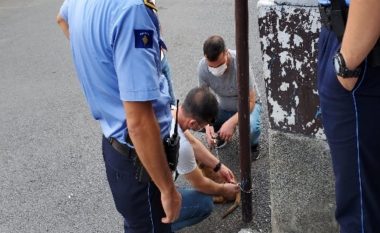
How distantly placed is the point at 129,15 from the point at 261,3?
0.73 metres

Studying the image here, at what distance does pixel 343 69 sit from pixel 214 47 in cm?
189

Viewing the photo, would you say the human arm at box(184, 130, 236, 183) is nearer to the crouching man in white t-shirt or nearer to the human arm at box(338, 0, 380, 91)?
the crouching man in white t-shirt

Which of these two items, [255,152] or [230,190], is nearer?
[230,190]

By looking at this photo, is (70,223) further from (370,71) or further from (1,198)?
(370,71)

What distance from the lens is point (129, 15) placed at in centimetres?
162

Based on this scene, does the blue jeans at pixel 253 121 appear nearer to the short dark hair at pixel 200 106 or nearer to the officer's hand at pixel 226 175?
the officer's hand at pixel 226 175

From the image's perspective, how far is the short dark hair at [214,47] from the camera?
325 centimetres

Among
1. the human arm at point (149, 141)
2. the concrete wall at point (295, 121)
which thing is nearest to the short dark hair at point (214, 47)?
the concrete wall at point (295, 121)

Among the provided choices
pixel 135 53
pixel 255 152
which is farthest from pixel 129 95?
pixel 255 152

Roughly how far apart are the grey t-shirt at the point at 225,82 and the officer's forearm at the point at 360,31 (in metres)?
2.06

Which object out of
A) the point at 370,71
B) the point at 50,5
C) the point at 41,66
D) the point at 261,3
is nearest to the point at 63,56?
the point at 41,66

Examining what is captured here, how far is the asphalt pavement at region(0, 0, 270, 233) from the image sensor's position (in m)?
3.17

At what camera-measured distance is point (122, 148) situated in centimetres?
199

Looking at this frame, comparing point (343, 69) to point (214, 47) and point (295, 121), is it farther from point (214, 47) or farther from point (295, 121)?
point (214, 47)
